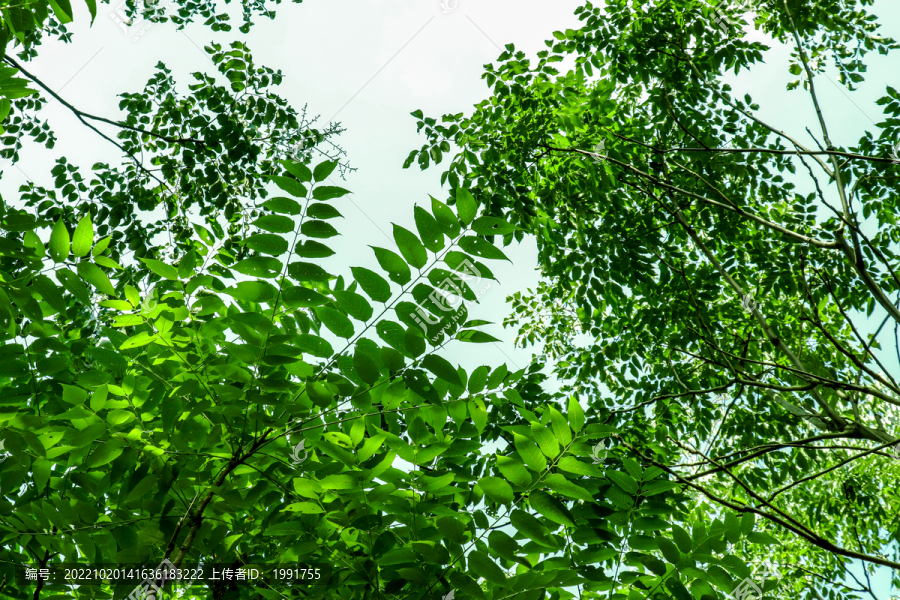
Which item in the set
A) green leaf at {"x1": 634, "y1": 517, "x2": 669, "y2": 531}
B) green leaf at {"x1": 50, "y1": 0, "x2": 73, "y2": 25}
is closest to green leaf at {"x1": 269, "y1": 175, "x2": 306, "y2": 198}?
green leaf at {"x1": 50, "y1": 0, "x2": 73, "y2": 25}

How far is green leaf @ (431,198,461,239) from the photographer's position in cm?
137

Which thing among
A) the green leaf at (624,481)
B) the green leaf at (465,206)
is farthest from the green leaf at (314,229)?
the green leaf at (624,481)

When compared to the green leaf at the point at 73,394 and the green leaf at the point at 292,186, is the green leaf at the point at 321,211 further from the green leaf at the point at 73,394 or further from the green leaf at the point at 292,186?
the green leaf at the point at 73,394

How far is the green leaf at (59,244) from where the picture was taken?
1.42m

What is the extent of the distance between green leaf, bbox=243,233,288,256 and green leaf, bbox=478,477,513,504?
807 mm

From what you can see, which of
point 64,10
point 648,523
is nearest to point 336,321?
point 648,523

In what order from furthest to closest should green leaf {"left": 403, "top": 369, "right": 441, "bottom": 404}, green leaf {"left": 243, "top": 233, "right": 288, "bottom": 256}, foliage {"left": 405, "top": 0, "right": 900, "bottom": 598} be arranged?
foliage {"left": 405, "top": 0, "right": 900, "bottom": 598} → green leaf {"left": 243, "top": 233, "right": 288, "bottom": 256} → green leaf {"left": 403, "top": 369, "right": 441, "bottom": 404}

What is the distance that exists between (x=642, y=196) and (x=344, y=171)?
2.62 metres

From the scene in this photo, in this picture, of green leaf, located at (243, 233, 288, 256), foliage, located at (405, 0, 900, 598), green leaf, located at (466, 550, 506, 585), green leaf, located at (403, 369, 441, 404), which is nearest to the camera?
green leaf, located at (466, 550, 506, 585)

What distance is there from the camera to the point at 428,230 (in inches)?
54.2

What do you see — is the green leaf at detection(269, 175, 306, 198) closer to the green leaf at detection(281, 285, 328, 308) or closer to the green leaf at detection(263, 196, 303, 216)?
the green leaf at detection(263, 196, 303, 216)

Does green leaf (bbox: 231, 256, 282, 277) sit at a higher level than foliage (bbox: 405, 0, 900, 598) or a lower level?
lower

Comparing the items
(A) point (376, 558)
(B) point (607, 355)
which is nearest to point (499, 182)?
(B) point (607, 355)

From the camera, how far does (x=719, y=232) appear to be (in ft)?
14.3
